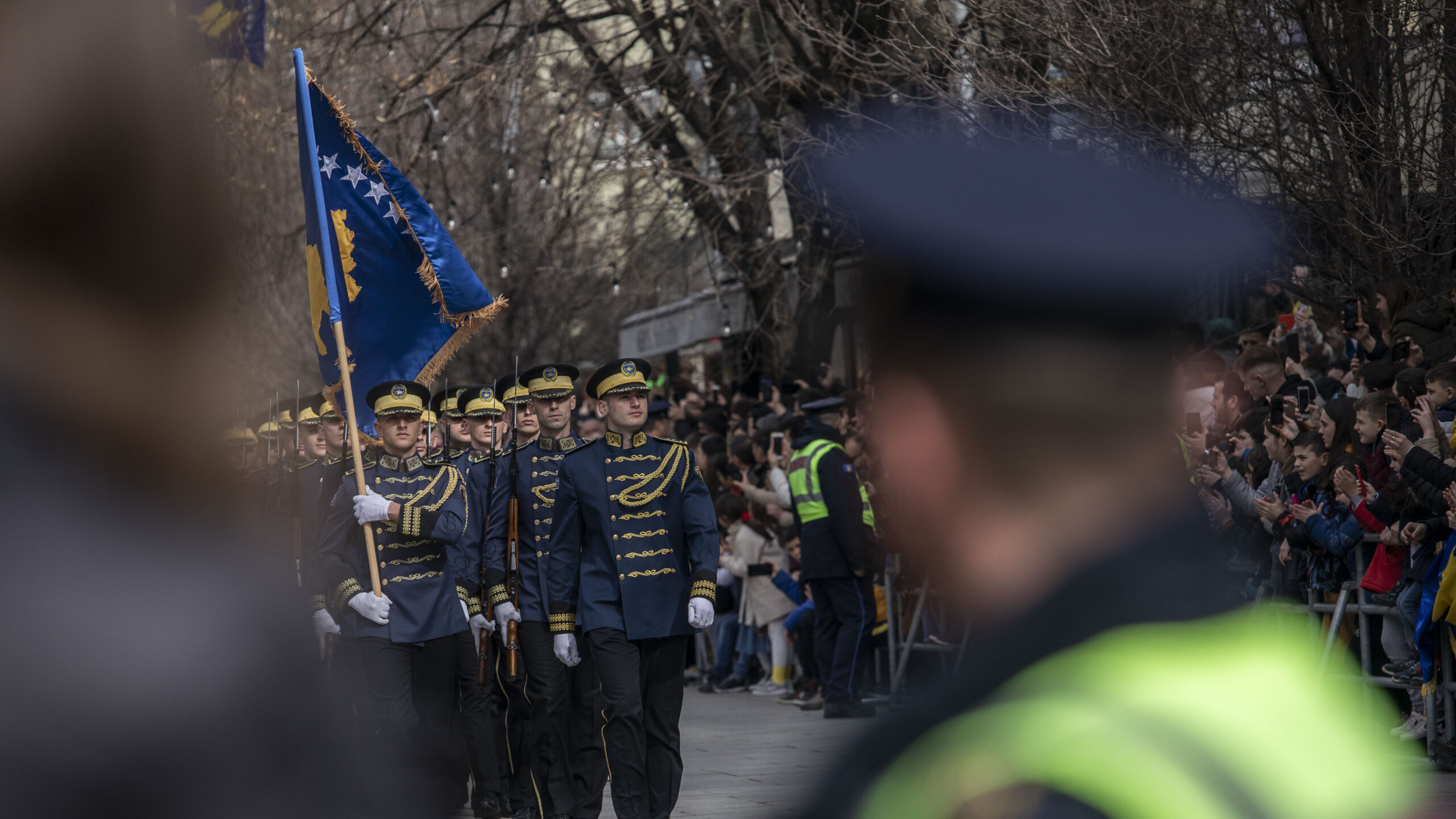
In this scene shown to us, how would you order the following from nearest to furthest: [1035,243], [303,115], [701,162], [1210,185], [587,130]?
[1035,243] → [1210,185] → [303,115] → [701,162] → [587,130]

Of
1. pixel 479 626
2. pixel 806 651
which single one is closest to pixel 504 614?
pixel 479 626

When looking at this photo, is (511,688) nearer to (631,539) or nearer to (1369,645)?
(631,539)

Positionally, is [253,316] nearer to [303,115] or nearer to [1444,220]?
[303,115]

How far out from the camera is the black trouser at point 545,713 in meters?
7.92

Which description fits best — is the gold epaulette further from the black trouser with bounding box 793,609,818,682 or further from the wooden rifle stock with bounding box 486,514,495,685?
the black trouser with bounding box 793,609,818,682

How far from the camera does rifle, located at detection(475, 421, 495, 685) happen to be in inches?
332

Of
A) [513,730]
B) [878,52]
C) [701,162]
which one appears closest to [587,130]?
[701,162]

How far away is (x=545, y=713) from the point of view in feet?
26.2

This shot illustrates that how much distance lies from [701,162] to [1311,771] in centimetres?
1459

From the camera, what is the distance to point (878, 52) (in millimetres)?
11039

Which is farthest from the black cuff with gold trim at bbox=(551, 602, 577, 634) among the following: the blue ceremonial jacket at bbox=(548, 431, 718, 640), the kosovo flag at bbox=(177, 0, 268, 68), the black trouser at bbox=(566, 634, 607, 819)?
the kosovo flag at bbox=(177, 0, 268, 68)

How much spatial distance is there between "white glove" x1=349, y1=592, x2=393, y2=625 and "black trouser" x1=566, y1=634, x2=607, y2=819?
952mm

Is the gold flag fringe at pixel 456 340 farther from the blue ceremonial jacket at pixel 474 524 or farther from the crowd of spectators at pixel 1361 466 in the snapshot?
the crowd of spectators at pixel 1361 466

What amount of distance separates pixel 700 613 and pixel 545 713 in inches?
52.3
